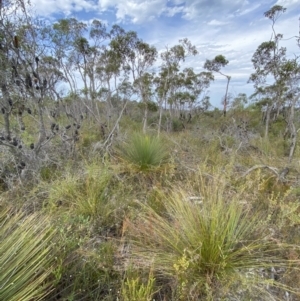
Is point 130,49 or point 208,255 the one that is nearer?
point 208,255

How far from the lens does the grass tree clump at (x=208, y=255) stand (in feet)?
4.03

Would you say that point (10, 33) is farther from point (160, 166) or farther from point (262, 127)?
point (262, 127)

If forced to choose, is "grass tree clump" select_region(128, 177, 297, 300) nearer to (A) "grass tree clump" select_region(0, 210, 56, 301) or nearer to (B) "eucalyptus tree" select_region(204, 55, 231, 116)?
(A) "grass tree clump" select_region(0, 210, 56, 301)

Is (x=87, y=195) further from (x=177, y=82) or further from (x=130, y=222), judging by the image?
(x=177, y=82)

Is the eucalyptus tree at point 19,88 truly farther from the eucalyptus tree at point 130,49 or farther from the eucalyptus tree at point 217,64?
the eucalyptus tree at point 217,64

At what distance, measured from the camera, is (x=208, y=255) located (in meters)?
1.33

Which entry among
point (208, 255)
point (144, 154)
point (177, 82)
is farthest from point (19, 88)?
point (177, 82)

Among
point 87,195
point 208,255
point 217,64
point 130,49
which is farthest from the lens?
point 217,64

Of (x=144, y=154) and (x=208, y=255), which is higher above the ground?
(x=144, y=154)

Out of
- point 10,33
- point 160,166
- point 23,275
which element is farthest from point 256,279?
point 10,33

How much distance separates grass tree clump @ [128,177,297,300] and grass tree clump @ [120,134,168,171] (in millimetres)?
1783

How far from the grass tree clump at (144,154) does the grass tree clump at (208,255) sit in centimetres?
178

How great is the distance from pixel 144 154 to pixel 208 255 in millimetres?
2295

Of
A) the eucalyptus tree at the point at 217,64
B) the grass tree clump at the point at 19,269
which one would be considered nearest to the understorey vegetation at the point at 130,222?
the grass tree clump at the point at 19,269
